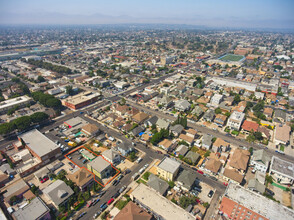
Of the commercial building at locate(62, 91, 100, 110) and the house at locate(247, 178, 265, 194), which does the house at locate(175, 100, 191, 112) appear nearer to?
the house at locate(247, 178, 265, 194)

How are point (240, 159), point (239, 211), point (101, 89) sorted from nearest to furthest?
point (239, 211) → point (240, 159) → point (101, 89)

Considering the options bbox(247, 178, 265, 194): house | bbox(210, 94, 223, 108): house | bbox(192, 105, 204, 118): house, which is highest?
bbox(210, 94, 223, 108): house

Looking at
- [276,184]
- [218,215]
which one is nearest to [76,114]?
[218,215]

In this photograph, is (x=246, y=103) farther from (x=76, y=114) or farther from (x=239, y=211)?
(x=76, y=114)

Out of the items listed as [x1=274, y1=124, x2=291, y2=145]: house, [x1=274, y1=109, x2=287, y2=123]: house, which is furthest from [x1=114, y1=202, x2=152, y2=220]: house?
[x1=274, y1=109, x2=287, y2=123]: house

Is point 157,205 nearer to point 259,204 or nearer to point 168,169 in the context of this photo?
point 168,169

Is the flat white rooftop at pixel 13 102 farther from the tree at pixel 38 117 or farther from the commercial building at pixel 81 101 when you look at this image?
the tree at pixel 38 117
